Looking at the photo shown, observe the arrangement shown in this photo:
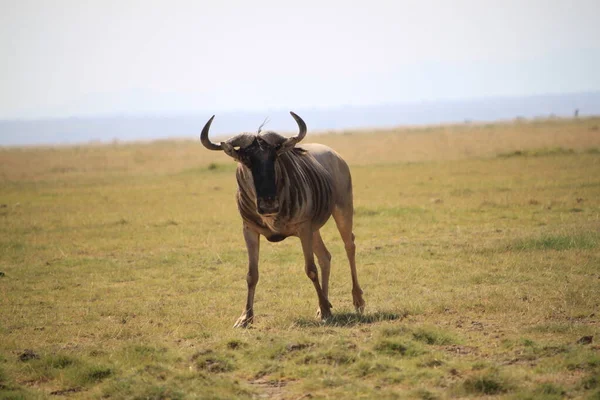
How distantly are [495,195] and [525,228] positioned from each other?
5.05m

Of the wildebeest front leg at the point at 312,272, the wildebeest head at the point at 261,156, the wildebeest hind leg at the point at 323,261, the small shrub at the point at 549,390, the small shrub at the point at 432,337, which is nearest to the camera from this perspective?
the small shrub at the point at 549,390

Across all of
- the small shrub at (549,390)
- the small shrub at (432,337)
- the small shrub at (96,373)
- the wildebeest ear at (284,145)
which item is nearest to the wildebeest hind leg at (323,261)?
the wildebeest ear at (284,145)

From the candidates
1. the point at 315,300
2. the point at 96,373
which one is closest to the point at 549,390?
the point at 96,373

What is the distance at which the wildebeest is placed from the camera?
8.76 meters

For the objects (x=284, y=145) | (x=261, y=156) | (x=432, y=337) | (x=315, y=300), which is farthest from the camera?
(x=315, y=300)

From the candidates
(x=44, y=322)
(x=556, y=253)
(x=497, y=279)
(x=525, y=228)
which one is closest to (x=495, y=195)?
(x=525, y=228)

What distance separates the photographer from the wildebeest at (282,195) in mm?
8758

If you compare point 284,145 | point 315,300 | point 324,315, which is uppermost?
point 284,145

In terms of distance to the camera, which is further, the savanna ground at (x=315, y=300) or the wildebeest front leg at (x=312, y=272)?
the wildebeest front leg at (x=312, y=272)

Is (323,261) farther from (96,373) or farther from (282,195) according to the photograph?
(96,373)

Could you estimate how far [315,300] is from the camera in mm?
10578

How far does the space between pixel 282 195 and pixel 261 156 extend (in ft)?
1.96

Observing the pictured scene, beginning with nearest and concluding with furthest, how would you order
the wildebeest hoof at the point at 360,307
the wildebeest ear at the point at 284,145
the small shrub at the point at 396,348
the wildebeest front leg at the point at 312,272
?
1. the small shrub at the point at 396,348
2. the wildebeest ear at the point at 284,145
3. the wildebeest front leg at the point at 312,272
4. the wildebeest hoof at the point at 360,307

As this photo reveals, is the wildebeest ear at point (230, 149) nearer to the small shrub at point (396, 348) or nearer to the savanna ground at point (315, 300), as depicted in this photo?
the savanna ground at point (315, 300)
